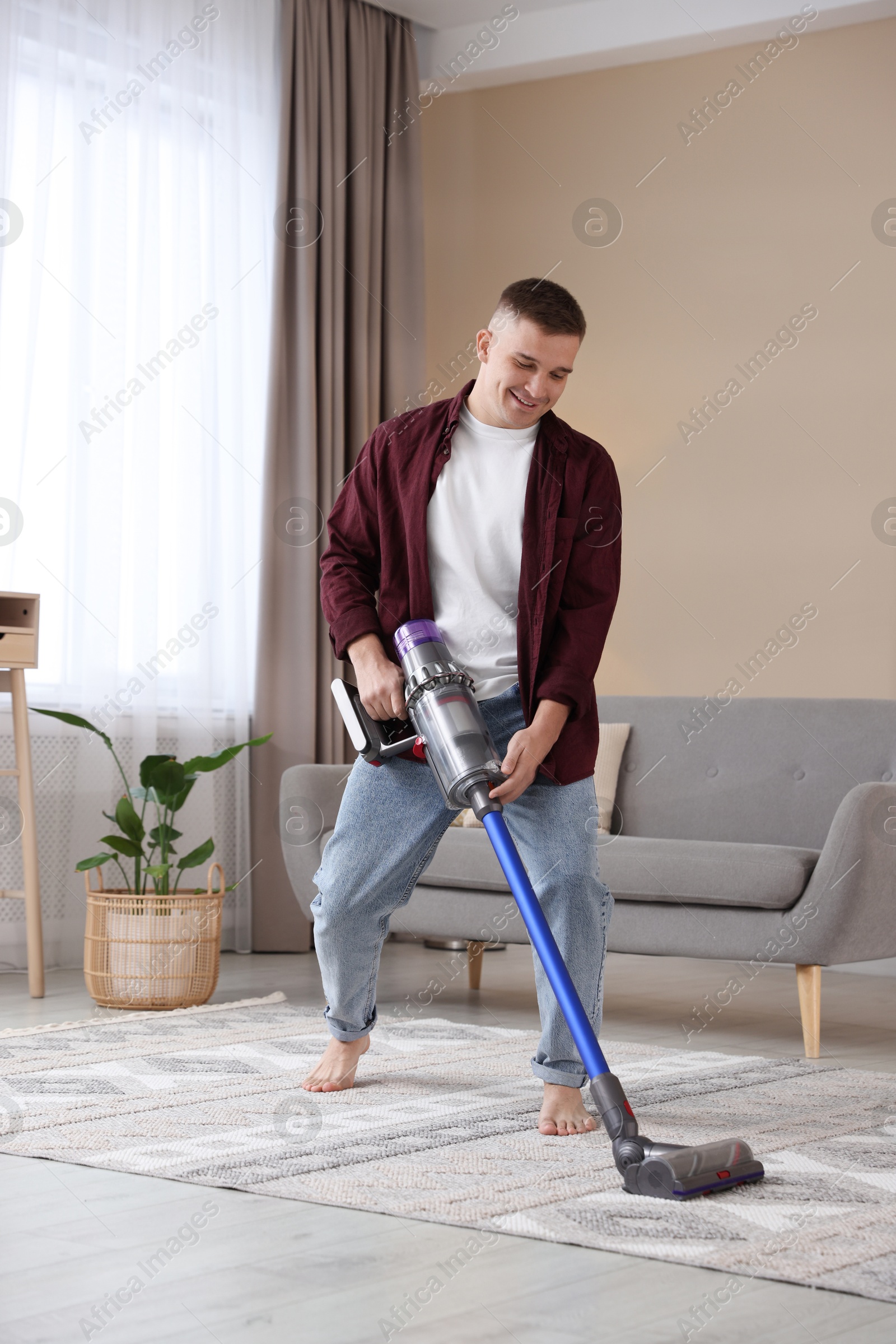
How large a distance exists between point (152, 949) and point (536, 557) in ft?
5.51

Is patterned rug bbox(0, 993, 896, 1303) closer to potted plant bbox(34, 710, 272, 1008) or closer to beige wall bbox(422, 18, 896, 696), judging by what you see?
potted plant bbox(34, 710, 272, 1008)

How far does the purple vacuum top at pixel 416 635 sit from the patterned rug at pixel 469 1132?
0.67 m

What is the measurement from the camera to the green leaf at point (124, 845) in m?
3.54

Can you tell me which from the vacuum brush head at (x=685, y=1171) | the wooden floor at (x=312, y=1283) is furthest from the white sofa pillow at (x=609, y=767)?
the wooden floor at (x=312, y=1283)

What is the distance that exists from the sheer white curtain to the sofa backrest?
128 centimetres

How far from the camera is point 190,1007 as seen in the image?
134 inches

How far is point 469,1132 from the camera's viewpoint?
212 cm

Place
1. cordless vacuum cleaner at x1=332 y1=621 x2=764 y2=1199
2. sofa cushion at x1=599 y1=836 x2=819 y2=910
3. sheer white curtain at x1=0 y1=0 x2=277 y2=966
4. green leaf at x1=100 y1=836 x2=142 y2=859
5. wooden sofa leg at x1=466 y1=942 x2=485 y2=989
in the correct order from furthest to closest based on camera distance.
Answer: sheer white curtain at x1=0 y1=0 x2=277 y2=966 < wooden sofa leg at x1=466 y1=942 x2=485 y2=989 < green leaf at x1=100 y1=836 x2=142 y2=859 < sofa cushion at x1=599 y1=836 x2=819 y2=910 < cordless vacuum cleaner at x1=332 y1=621 x2=764 y2=1199

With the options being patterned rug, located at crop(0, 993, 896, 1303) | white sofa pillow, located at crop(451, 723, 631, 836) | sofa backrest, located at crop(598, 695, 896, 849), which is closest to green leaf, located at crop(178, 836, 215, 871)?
patterned rug, located at crop(0, 993, 896, 1303)

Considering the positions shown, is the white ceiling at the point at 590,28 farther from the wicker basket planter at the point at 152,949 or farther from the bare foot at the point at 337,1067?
the bare foot at the point at 337,1067

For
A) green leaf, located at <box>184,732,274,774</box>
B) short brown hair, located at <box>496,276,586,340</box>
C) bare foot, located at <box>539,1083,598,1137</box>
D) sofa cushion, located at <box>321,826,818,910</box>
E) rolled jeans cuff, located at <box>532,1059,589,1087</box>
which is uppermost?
short brown hair, located at <box>496,276,586,340</box>

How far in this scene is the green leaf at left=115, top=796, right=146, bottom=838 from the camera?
3555mm

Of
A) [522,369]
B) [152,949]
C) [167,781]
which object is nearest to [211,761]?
[167,781]

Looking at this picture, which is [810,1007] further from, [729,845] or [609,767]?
[609,767]
